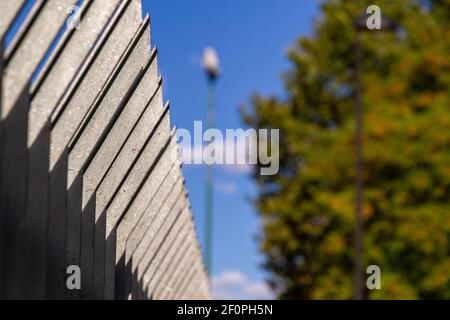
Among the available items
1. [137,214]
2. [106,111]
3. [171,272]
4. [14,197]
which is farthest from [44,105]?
[171,272]

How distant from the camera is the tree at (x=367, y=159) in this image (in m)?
29.8

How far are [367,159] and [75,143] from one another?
27.0m

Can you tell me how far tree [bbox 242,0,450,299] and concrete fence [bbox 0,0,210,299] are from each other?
24175 millimetres

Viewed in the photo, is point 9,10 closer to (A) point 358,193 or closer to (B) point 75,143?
(B) point 75,143

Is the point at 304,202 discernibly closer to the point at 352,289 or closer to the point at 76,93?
the point at 352,289

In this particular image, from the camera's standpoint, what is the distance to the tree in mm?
29828

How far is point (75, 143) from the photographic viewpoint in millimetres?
4719

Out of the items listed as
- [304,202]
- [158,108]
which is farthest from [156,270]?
[304,202]

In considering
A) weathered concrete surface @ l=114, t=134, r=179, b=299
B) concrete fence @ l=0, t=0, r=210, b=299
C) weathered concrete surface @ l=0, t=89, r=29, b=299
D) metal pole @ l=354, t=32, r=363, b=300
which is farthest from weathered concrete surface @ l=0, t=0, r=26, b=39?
metal pole @ l=354, t=32, r=363, b=300

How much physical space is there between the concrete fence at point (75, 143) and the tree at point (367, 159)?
24175 mm

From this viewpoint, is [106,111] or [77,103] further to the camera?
[106,111]

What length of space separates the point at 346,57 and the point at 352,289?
9348 mm
